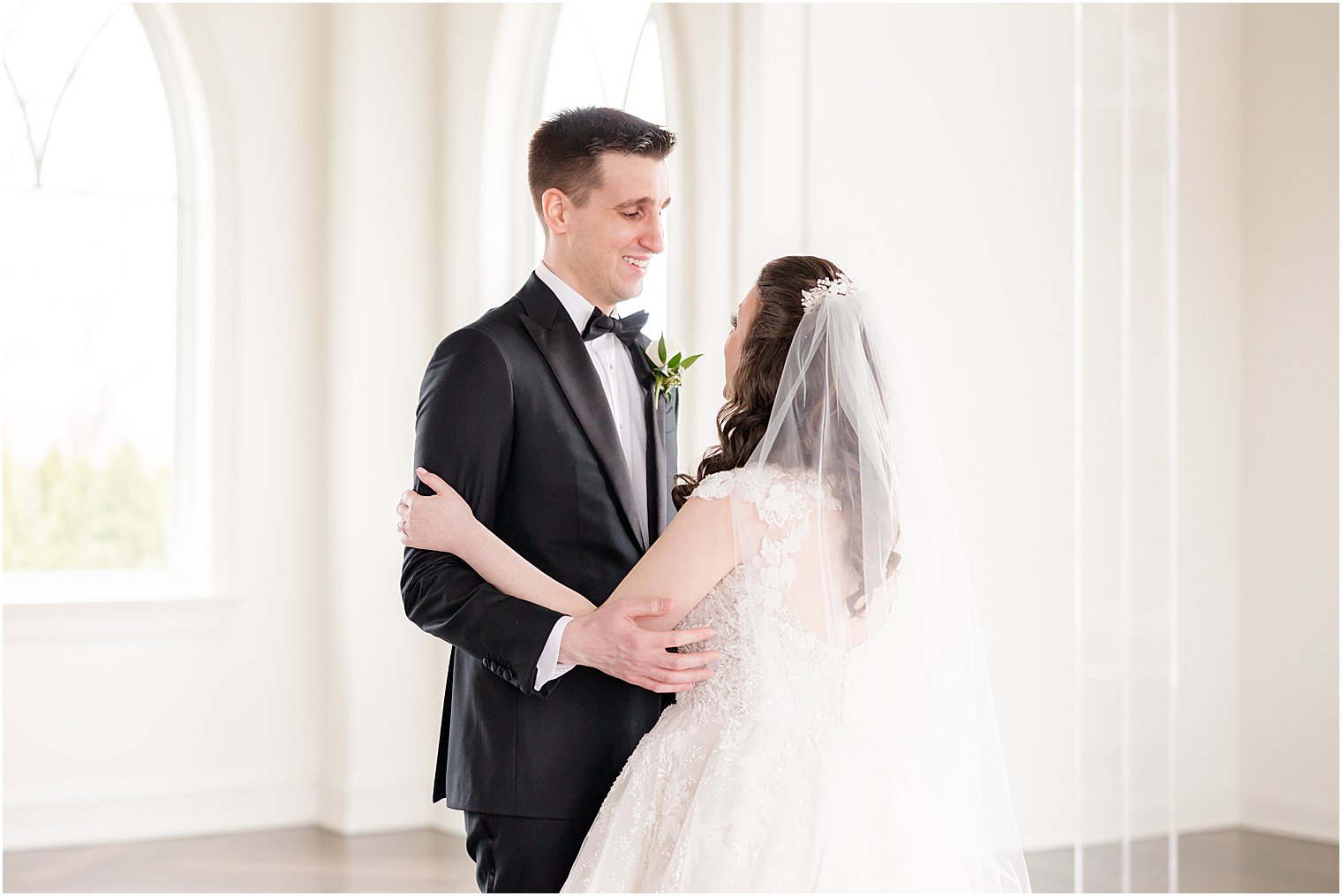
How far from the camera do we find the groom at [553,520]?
209 cm

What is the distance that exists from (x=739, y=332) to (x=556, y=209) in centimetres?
39

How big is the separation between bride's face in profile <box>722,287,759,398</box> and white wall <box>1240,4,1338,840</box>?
3580 millimetres

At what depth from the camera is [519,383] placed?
2213mm

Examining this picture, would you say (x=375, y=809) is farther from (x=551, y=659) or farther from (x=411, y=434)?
(x=551, y=659)

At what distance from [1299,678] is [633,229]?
3.93 metres

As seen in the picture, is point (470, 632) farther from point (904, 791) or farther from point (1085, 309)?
point (1085, 309)

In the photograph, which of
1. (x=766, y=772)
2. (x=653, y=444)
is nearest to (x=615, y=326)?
(x=653, y=444)

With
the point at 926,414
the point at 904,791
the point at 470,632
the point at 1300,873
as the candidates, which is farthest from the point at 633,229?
the point at 1300,873

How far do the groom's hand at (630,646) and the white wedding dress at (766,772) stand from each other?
14 centimetres

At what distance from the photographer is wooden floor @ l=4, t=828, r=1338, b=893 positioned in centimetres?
432

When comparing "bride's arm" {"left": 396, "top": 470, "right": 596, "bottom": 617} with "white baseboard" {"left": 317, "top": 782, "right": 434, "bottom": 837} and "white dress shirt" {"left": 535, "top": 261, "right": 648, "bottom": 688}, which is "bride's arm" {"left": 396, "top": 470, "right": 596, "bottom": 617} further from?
"white baseboard" {"left": 317, "top": 782, "right": 434, "bottom": 837}

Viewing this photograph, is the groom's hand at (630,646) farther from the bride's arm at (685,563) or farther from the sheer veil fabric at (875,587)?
the sheer veil fabric at (875,587)

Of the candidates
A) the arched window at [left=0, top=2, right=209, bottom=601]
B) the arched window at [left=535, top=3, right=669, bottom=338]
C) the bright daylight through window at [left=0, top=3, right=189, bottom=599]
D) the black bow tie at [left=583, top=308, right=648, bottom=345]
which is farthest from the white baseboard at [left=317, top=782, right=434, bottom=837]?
the black bow tie at [left=583, top=308, right=648, bottom=345]

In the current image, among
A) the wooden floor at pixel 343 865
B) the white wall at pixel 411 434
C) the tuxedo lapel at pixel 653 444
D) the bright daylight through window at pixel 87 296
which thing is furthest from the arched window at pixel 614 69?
the wooden floor at pixel 343 865
